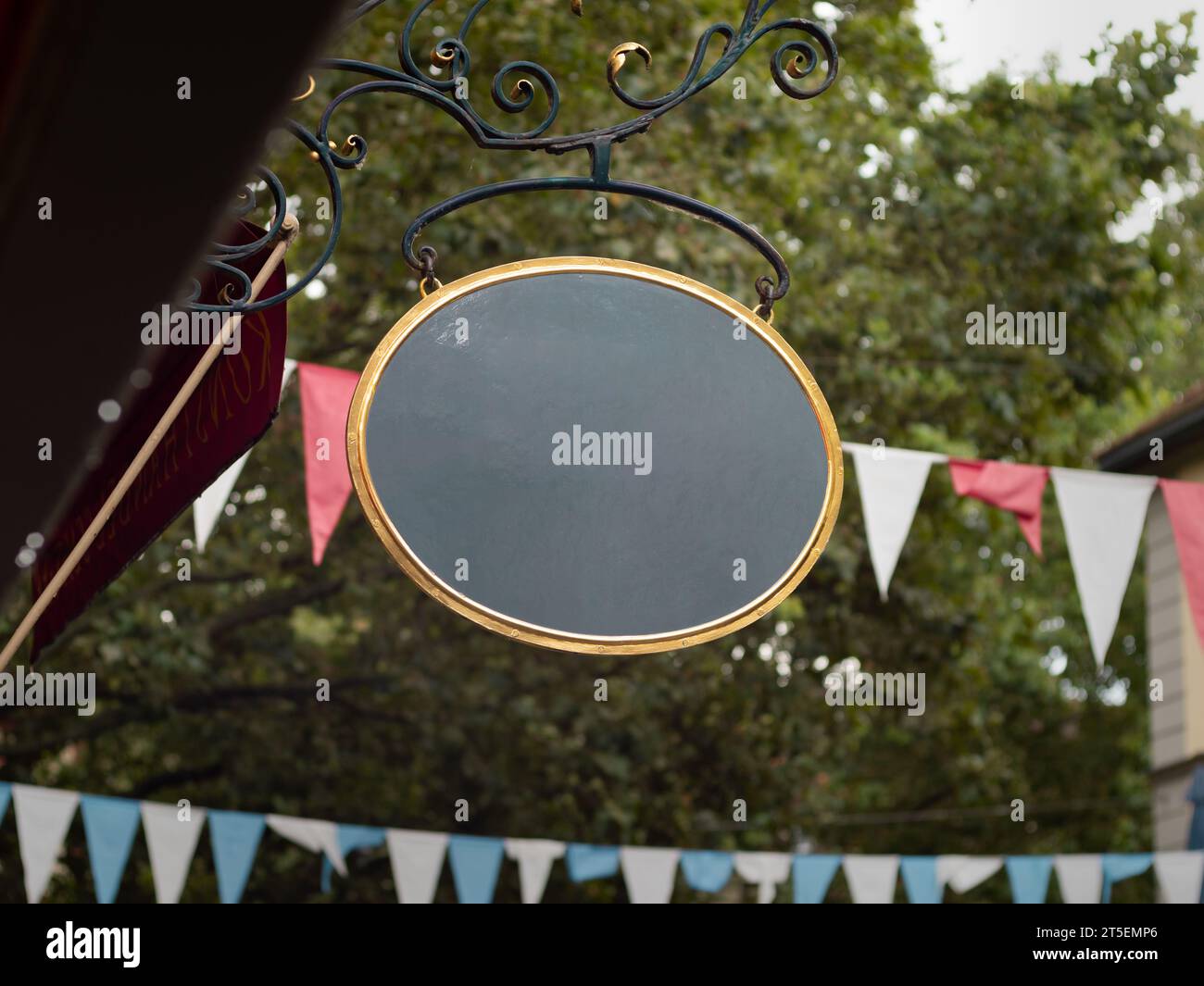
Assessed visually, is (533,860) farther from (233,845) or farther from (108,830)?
(108,830)

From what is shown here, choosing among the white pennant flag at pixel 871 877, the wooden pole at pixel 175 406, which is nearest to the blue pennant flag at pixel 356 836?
the white pennant flag at pixel 871 877

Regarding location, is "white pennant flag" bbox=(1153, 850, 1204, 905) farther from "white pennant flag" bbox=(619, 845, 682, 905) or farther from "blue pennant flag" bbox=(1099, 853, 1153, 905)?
"white pennant flag" bbox=(619, 845, 682, 905)

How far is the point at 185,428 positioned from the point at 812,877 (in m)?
9.22

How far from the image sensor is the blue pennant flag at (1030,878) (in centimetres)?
1133

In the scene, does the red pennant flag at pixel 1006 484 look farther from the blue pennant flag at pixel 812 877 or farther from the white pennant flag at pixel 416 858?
the white pennant flag at pixel 416 858

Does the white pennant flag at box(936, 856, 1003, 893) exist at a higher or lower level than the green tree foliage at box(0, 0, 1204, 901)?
lower

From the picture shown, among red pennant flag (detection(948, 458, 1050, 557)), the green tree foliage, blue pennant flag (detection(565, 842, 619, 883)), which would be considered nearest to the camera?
red pennant flag (detection(948, 458, 1050, 557))

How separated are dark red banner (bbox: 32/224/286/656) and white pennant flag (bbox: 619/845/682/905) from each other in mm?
8733

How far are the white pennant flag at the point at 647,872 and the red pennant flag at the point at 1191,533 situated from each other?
4.85 meters

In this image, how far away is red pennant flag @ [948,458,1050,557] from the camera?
27.6 ft

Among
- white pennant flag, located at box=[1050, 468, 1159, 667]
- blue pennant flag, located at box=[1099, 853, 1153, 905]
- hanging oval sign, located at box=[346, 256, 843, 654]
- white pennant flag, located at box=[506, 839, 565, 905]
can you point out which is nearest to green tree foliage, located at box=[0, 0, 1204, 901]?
white pennant flag, located at box=[506, 839, 565, 905]

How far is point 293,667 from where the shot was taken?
1285 centimetres

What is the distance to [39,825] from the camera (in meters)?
9.18
